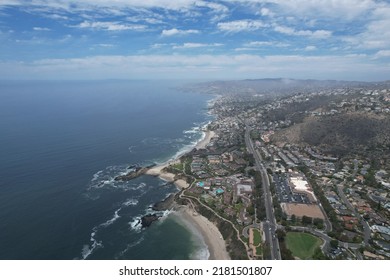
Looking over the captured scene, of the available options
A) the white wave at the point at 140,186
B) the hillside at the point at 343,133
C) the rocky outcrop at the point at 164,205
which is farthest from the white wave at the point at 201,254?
the hillside at the point at 343,133

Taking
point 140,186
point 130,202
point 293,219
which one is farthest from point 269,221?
point 140,186

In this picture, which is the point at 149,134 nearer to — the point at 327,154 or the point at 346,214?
the point at 327,154

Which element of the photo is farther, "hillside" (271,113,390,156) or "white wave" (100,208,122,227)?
"hillside" (271,113,390,156)

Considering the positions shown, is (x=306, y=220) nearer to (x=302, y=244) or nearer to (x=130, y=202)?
(x=302, y=244)

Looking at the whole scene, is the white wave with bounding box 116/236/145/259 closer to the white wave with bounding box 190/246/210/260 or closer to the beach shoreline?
the white wave with bounding box 190/246/210/260

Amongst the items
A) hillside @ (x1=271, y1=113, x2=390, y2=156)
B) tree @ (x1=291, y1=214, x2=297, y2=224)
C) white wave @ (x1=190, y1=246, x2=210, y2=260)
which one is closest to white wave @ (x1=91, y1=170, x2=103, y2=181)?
white wave @ (x1=190, y1=246, x2=210, y2=260)

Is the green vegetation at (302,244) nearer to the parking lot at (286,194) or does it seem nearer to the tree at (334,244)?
the tree at (334,244)
